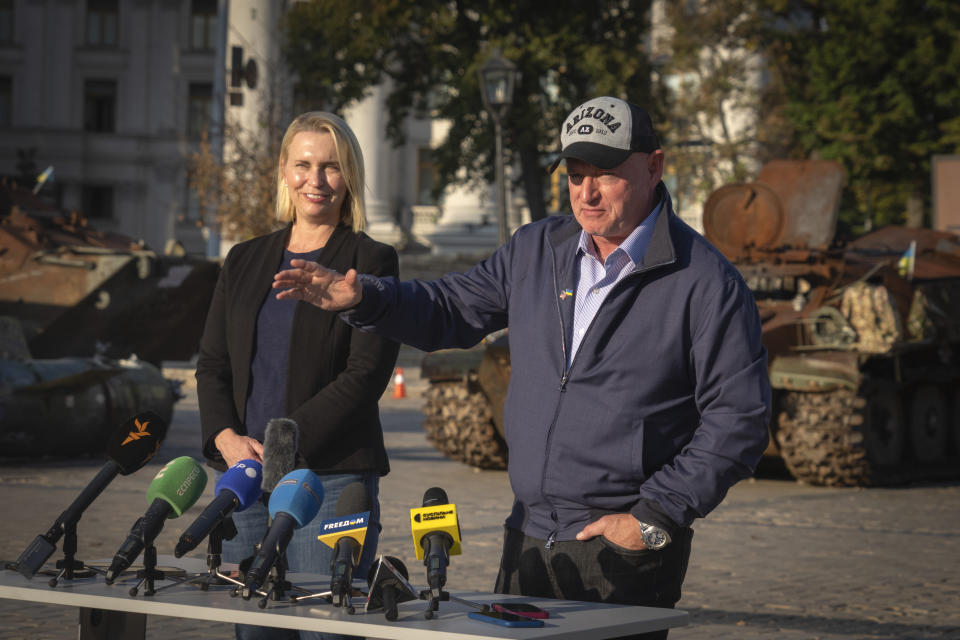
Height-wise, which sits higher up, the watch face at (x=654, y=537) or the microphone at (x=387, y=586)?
the watch face at (x=654, y=537)

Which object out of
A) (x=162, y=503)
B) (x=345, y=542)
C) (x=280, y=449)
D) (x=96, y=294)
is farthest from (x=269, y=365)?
(x=96, y=294)

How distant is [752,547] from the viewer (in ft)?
33.4

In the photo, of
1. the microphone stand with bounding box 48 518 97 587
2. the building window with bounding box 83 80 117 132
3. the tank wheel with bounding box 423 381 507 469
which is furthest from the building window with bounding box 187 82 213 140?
the microphone stand with bounding box 48 518 97 587

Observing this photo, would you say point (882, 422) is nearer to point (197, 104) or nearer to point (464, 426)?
point (464, 426)

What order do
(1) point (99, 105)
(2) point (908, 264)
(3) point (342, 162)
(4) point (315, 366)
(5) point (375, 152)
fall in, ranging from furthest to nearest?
1. (1) point (99, 105)
2. (5) point (375, 152)
3. (2) point (908, 264)
4. (3) point (342, 162)
5. (4) point (315, 366)

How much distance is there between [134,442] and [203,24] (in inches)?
2604

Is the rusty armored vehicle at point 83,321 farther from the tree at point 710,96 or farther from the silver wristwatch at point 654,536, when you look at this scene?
the tree at point 710,96

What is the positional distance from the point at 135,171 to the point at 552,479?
65.4m

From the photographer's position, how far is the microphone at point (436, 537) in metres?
3.44

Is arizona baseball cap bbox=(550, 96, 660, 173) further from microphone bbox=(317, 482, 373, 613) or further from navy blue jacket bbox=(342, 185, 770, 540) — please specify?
microphone bbox=(317, 482, 373, 613)

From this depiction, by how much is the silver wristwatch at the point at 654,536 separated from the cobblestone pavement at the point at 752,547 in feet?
11.8

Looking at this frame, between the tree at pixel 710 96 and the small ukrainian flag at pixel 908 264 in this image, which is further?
the tree at pixel 710 96

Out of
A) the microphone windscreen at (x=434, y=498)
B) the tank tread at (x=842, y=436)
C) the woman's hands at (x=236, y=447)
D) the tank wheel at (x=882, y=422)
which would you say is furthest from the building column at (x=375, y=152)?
the microphone windscreen at (x=434, y=498)

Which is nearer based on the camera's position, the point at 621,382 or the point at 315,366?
the point at 621,382
